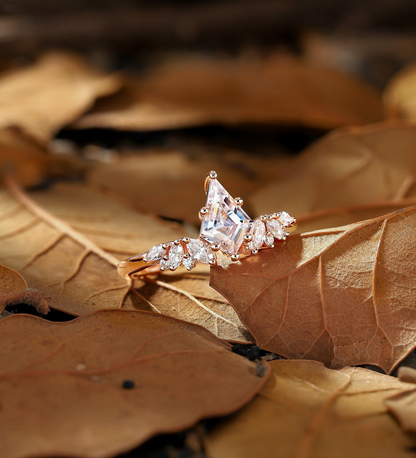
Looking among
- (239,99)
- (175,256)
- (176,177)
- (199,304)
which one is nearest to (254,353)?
(199,304)

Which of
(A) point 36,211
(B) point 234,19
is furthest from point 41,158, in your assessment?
(B) point 234,19

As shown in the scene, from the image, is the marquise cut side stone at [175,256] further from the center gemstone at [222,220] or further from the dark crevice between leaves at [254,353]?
the dark crevice between leaves at [254,353]

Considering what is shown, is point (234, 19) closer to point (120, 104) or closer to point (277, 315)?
point (120, 104)

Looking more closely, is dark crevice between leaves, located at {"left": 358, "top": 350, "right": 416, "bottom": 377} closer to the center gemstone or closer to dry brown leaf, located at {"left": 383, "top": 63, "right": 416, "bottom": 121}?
the center gemstone

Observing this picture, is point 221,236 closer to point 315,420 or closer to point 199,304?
point 199,304

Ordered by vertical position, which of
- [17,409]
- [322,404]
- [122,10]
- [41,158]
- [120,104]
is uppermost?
[122,10]
